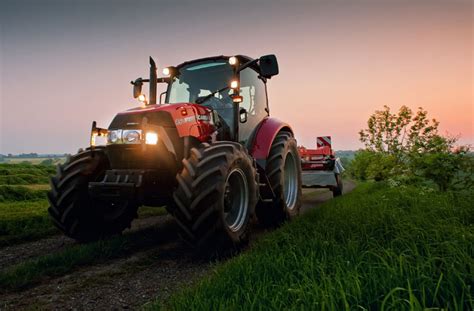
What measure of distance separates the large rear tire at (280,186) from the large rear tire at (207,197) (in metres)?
1.16

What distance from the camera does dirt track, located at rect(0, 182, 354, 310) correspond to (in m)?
2.47

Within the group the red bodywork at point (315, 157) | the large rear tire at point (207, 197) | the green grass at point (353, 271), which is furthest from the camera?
the red bodywork at point (315, 157)

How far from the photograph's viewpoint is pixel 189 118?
153 inches

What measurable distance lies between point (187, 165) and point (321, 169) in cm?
738

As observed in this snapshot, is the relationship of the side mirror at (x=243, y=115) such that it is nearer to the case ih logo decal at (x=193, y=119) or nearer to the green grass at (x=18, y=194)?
the case ih logo decal at (x=193, y=119)

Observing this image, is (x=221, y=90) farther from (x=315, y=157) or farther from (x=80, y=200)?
(x=315, y=157)

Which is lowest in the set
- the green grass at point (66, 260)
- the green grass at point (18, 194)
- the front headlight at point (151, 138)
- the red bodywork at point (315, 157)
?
the green grass at point (18, 194)

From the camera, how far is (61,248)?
157 inches

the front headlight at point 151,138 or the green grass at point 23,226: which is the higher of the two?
the front headlight at point 151,138

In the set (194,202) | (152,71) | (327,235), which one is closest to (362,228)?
(327,235)

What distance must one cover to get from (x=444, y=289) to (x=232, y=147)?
236cm

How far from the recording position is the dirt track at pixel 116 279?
247 centimetres

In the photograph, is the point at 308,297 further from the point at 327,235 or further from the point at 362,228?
the point at 362,228

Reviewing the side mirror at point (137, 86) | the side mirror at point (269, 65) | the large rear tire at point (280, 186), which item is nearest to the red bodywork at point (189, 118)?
the side mirror at point (269, 65)
